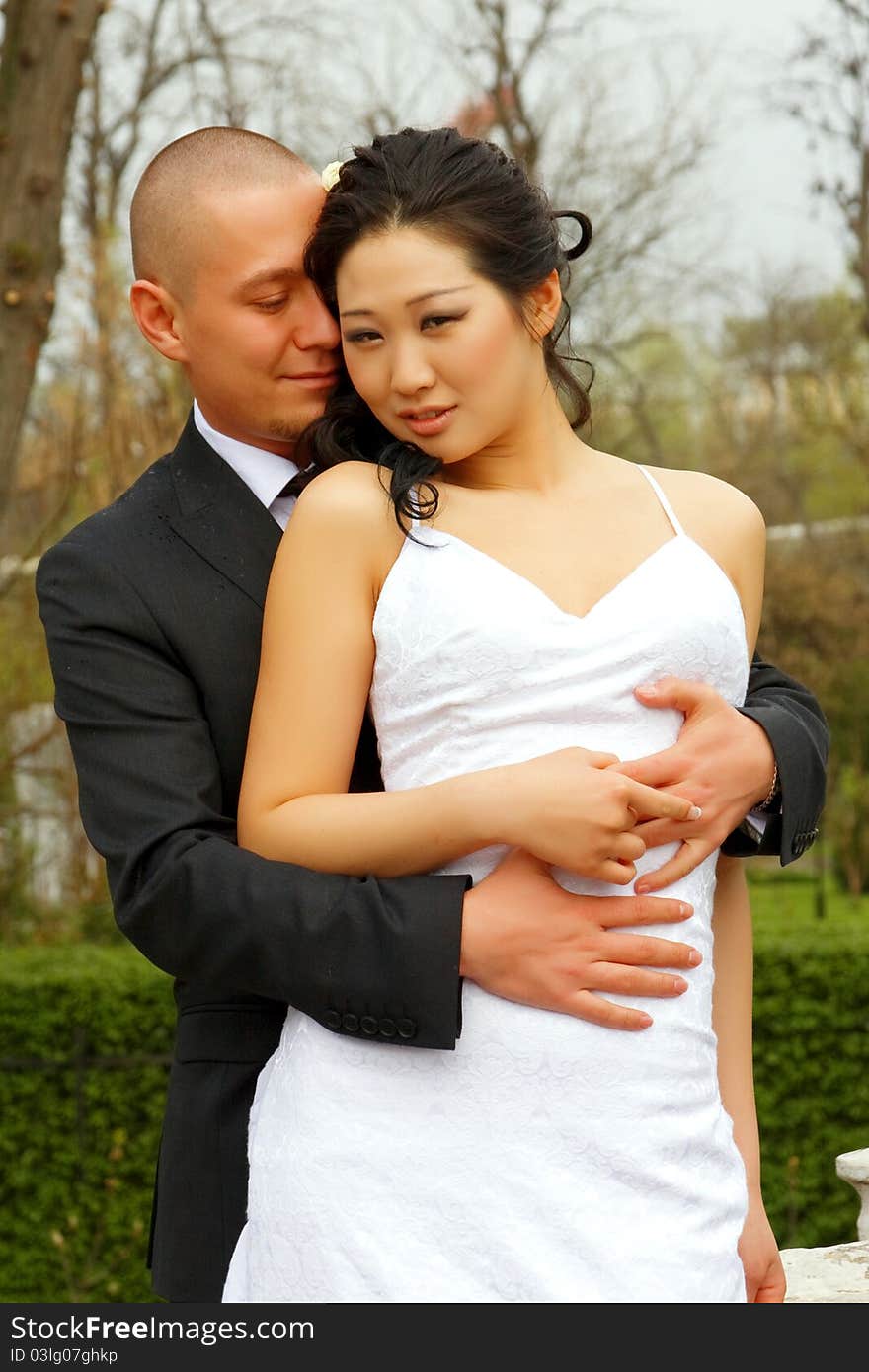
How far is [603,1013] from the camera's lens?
1.83m

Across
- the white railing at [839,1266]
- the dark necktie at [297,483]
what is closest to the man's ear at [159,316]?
the dark necktie at [297,483]

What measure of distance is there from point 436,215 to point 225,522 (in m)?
0.53

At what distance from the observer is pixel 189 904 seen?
190 cm

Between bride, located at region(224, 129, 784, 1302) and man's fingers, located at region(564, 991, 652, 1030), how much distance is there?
18mm

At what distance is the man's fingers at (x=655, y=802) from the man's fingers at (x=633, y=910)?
0.11 metres

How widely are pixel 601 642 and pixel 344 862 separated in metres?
0.40

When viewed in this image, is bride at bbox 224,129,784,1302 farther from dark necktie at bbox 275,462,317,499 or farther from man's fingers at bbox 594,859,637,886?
dark necktie at bbox 275,462,317,499

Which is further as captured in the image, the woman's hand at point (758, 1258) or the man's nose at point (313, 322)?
the man's nose at point (313, 322)

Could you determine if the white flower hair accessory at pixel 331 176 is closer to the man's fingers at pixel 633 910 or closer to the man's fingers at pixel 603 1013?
the man's fingers at pixel 633 910

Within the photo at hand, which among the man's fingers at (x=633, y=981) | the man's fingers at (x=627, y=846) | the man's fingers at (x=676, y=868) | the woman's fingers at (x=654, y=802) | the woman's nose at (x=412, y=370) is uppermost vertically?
the woman's nose at (x=412, y=370)

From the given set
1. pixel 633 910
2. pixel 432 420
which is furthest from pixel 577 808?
pixel 432 420

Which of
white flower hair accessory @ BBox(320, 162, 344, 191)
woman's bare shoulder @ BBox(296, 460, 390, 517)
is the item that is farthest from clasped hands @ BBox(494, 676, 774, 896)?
white flower hair accessory @ BBox(320, 162, 344, 191)

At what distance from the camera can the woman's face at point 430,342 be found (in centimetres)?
195

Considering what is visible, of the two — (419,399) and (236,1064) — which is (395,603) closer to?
(419,399)
